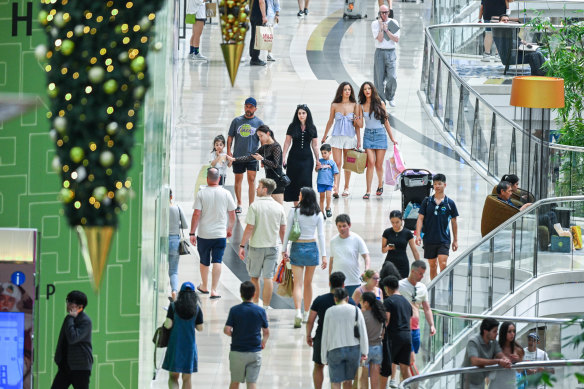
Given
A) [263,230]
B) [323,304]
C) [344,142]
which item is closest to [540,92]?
[344,142]

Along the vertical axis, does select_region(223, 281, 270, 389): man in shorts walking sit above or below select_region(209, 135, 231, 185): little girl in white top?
below

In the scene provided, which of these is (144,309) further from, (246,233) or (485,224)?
(485,224)

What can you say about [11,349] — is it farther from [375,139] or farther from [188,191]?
[375,139]

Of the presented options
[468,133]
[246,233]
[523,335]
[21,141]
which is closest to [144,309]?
[21,141]

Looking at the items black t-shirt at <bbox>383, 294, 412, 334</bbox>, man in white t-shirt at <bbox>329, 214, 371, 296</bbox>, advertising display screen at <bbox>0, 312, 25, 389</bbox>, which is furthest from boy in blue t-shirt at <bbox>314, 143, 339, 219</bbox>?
advertising display screen at <bbox>0, 312, 25, 389</bbox>

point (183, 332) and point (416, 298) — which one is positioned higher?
point (416, 298)

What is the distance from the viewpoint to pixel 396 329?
10.1 m

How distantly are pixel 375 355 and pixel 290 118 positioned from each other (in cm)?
1042

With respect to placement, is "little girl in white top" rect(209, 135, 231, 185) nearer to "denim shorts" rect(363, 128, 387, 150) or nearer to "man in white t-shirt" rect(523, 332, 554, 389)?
"denim shorts" rect(363, 128, 387, 150)

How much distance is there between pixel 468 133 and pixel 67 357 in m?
10.7

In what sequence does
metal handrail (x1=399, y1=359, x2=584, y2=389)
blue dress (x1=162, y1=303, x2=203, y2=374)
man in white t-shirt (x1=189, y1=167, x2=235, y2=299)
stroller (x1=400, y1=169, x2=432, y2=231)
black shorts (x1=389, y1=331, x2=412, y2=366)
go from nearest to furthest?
metal handrail (x1=399, y1=359, x2=584, y2=389), blue dress (x1=162, y1=303, x2=203, y2=374), black shorts (x1=389, y1=331, x2=412, y2=366), man in white t-shirt (x1=189, y1=167, x2=235, y2=299), stroller (x1=400, y1=169, x2=432, y2=231)

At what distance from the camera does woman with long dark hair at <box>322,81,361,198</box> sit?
15953 millimetres

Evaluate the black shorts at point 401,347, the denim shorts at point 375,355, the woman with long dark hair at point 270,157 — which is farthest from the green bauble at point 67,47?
the woman with long dark hair at point 270,157

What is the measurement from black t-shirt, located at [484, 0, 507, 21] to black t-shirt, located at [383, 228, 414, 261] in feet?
43.4
